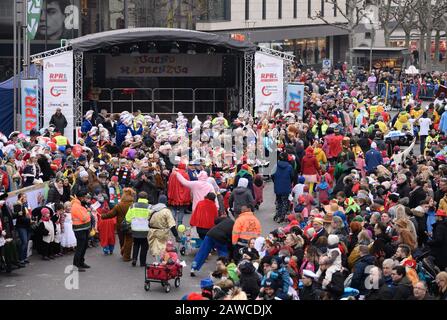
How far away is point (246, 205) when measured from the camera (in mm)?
19781

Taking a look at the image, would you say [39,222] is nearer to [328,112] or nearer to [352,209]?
[352,209]

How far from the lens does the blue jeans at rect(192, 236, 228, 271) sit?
18109 millimetres

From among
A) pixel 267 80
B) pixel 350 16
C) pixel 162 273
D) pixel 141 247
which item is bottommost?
pixel 162 273

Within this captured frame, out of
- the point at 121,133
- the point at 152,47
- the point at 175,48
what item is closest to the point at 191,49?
the point at 175,48

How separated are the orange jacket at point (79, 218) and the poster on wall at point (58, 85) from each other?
1447 cm

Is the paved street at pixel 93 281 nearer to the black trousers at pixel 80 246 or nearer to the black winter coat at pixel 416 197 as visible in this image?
the black trousers at pixel 80 246

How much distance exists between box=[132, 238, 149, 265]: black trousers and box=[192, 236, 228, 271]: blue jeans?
97 centimetres

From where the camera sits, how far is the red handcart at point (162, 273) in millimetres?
17031

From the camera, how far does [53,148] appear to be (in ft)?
83.7

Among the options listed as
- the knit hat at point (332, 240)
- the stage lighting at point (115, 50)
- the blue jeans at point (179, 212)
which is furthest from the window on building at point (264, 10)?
the knit hat at point (332, 240)

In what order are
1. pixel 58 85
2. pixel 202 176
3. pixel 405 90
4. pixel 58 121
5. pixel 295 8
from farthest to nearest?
pixel 295 8 → pixel 405 90 → pixel 58 85 → pixel 58 121 → pixel 202 176

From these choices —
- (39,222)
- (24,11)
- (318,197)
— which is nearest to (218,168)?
(318,197)

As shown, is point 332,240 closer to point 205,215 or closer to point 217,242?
point 217,242

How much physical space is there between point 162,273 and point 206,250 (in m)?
1.28
